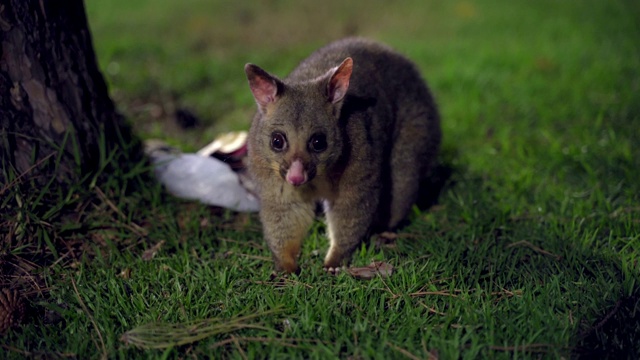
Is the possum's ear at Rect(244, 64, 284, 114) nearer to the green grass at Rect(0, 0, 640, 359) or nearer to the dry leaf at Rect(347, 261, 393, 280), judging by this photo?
the green grass at Rect(0, 0, 640, 359)

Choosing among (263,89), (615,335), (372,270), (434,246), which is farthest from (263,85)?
(615,335)

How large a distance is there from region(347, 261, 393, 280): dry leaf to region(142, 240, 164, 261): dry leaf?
47.7 inches

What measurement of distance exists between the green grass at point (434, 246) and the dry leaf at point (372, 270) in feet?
0.22

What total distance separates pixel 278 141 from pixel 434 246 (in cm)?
120

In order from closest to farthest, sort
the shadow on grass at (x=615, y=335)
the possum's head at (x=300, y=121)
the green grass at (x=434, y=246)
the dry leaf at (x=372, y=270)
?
the shadow on grass at (x=615, y=335), the green grass at (x=434, y=246), the possum's head at (x=300, y=121), the dry leaf at (x=372, y=270)

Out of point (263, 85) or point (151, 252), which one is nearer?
point (263, 85)

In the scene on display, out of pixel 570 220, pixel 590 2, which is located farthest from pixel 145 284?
pixel 590 2

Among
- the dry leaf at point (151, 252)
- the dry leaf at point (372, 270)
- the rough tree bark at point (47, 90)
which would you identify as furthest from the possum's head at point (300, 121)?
the rough tree bark at point (47, 90)

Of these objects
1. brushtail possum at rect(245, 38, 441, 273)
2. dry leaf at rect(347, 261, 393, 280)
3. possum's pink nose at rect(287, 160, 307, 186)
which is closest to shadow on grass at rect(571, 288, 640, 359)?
dry leaf at rect(347, 261, 393, 280)

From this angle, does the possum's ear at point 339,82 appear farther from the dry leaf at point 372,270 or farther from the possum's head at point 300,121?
the dry leaf at point 372,270

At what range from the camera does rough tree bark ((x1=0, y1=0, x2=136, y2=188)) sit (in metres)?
3.56

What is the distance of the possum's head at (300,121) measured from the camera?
3.24 m

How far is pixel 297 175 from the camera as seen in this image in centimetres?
311

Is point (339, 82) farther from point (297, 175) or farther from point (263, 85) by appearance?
point (297, 175)
